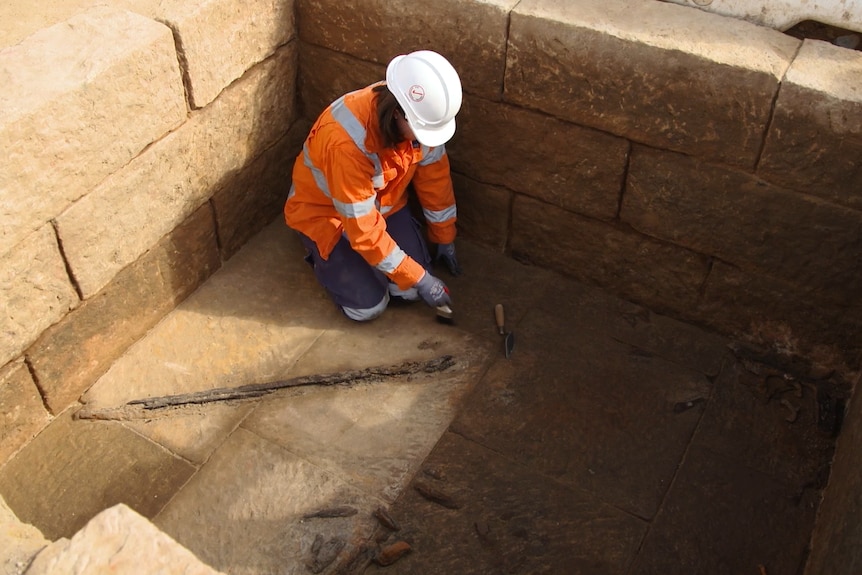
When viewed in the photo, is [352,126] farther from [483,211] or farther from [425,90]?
[483,211]

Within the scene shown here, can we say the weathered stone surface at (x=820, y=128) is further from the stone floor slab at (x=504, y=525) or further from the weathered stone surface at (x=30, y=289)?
the weathered stone surface at (x=30, y=289)

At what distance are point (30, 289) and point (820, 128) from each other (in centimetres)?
347

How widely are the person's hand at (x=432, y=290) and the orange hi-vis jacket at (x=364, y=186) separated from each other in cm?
6

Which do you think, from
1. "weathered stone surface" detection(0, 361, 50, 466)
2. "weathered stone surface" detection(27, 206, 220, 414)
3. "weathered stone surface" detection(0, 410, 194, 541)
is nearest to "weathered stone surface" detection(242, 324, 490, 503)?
"weathered stone surface" detection(0, 410, 194, 541)

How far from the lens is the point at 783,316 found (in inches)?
168

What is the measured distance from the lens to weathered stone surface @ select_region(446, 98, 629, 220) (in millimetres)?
4238

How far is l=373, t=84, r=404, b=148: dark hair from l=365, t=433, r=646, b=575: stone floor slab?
149cm

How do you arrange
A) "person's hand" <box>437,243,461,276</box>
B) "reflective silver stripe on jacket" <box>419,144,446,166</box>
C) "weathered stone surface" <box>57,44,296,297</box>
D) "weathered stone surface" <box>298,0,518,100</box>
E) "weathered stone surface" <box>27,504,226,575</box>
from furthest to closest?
"person's hand" <box>437,243,461,276</box> → "reflective silver stripe on jacket" <box>419,144,446,166</box> → "weathered stone surface" <box>298,0,518,100</box> → "weathered stone surface" <box>57,44,296,297</box> → "weathered stone surface" <box>27,504,226,575</box>

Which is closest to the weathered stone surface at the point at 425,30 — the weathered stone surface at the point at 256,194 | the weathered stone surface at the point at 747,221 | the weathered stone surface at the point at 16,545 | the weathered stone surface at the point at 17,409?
the weathered stone surface at the point at 256,194

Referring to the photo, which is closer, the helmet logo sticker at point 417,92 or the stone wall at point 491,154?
the stone wall at point 491,154

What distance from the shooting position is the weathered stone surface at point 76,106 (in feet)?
11.1

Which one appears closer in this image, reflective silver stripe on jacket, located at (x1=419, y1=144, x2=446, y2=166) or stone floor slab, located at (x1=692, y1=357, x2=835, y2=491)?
stone floor slab, located at (x1=692, y1=357, x2=835, y2=491)

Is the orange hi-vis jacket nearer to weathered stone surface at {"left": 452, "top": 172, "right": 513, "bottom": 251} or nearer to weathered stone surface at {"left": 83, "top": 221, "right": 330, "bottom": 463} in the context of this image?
weathered stone surface at {"left": 452, "top": 172, "right": 513, "bottom": 251}

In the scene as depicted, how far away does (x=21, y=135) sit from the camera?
10.9ft
